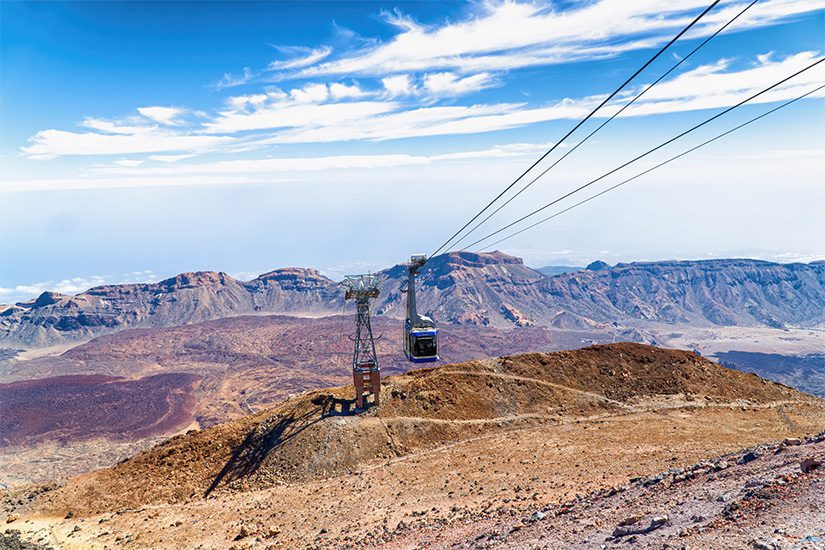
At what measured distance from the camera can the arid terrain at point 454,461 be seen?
25.5 metres

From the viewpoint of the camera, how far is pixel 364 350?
1960 inches

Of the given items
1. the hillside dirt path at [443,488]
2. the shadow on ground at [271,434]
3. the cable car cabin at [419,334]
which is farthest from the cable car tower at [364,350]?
the hillside dirt path at [443,488]

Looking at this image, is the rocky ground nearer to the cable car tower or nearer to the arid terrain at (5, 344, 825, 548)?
the arid terrain at (5, 344, 825, 548)

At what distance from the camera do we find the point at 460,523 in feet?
81.1

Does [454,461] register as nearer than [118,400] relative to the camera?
Yes

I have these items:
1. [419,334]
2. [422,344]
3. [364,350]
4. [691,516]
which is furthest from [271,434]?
[691,516]

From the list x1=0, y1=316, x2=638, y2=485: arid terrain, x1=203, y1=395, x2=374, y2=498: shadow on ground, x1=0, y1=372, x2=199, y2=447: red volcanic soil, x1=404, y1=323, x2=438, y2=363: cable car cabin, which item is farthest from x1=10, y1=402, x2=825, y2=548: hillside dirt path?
x1=0, y1=372, x2=199, y2=447: red volcanic soil

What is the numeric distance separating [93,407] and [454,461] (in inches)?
5637

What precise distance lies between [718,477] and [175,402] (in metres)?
154

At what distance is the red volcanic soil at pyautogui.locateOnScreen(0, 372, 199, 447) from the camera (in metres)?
124

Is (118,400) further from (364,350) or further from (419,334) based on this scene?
(419,334)

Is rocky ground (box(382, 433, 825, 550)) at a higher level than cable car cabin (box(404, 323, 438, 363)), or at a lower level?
lower

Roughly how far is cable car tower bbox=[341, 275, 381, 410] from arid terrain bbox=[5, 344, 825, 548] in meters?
2.05

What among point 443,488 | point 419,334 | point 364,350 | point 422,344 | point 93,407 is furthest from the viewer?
point 93,407
